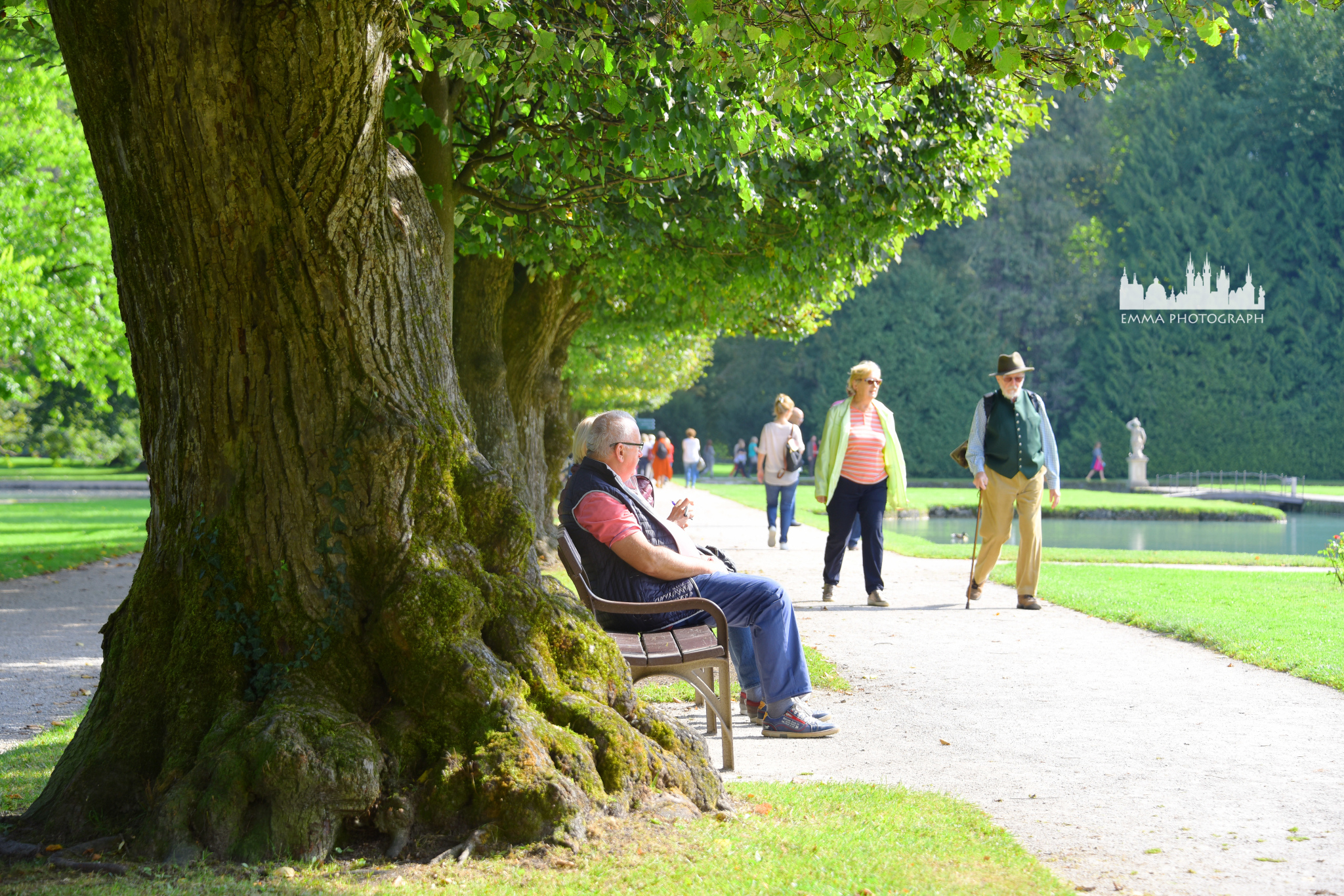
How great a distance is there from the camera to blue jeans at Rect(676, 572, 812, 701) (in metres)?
5.25

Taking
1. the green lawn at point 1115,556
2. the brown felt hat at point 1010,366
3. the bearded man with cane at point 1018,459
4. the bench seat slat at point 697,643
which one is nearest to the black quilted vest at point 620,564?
the bench seat slat at point 697,643

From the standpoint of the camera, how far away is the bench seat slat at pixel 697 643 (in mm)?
4898

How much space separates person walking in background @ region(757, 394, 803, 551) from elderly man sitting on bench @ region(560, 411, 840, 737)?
375 inches

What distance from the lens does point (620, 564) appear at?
5113 millimetres

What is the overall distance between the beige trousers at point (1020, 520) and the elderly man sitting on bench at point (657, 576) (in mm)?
4550

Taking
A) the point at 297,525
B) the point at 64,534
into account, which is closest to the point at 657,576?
the point at 297,525

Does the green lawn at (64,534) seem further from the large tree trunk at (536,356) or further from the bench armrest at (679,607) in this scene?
the bench armrest at (679,607)

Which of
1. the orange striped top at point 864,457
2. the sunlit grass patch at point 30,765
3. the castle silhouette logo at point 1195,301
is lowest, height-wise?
the sunlit grass patch at point 30,765

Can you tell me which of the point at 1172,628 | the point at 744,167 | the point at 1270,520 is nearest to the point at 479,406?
the point at 744,167

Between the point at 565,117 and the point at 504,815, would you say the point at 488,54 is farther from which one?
the point at 504,815

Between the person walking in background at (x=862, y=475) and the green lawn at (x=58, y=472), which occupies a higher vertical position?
the person walking in background at (x=862, y=475)

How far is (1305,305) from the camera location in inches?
1881

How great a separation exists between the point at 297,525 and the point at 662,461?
79.1ft

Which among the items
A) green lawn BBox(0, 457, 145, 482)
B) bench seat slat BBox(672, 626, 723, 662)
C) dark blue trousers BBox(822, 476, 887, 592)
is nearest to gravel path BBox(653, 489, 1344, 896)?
bench seat slat BBox(672, 626, 723, 662)
